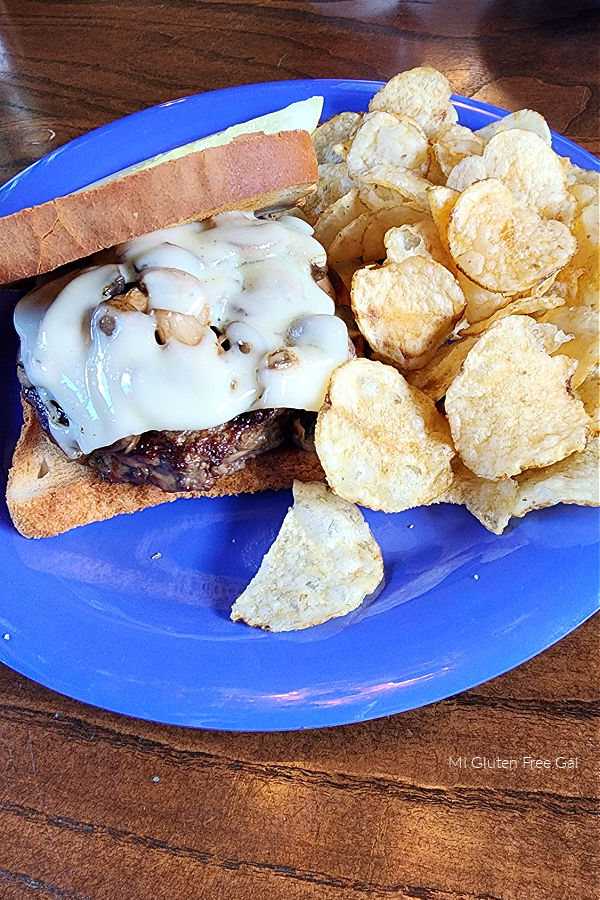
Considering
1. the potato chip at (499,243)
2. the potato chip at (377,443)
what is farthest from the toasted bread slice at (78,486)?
the potato chip at (499,243)

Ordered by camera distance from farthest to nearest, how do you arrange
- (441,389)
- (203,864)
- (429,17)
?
(429,17)
(441,389)
(203,864)

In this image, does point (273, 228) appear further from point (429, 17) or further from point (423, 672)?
point (429, 17)

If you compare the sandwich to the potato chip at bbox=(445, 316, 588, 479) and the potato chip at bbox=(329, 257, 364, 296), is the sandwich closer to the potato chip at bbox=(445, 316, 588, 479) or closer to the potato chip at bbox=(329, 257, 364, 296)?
the potato chip at bbox=(329, 257, 364, 296)

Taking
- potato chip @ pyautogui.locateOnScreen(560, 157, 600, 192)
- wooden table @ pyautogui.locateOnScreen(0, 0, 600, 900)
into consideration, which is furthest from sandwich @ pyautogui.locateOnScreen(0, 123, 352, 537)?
potato chip @ pyautogui.locateOnScreen(560, 157, 600, 192)

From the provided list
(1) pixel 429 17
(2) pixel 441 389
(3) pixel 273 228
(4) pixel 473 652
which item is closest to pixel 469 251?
(2) pixel 441 389

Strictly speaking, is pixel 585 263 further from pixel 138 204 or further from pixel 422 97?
pixel 138 204

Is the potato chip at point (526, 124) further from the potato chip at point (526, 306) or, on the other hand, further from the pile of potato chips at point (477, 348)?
the potato chip at point (526, 306)

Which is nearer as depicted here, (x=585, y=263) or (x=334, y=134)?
(x=585, y=263)

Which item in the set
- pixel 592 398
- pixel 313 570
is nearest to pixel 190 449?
pixel 313 570
